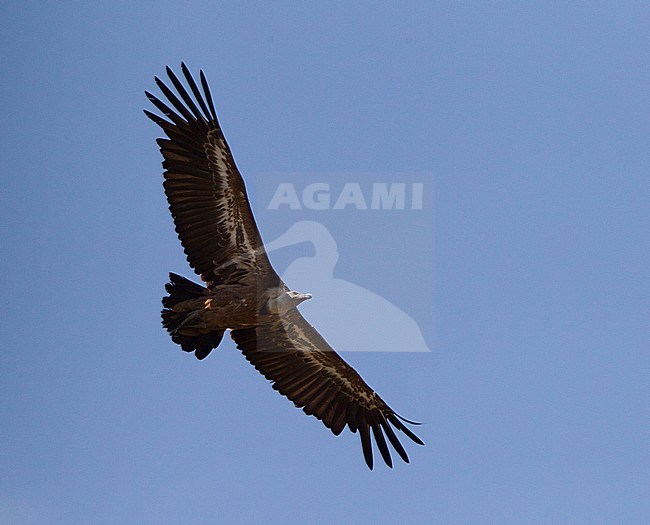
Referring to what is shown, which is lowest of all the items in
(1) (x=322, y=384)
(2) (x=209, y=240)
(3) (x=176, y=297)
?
(1) (x=322, y=384)

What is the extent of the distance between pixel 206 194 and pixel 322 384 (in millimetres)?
3561

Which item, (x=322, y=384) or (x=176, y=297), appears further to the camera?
(x=322, y=384)

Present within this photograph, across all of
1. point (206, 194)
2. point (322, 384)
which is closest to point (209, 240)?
point (206, 194)

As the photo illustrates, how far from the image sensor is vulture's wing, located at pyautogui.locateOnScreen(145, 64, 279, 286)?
46.8ft

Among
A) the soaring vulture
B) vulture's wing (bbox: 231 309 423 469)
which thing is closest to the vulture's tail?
the soaring vulture

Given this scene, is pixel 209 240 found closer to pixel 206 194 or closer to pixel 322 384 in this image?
pixel 206 194

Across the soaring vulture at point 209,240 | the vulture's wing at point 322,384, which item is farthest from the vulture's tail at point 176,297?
the vulture's wing at point 322,384

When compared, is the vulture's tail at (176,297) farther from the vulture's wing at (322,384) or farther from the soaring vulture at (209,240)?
the vulture's wing at (322,384)

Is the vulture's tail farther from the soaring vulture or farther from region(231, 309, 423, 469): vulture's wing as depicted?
region(231, 309, 423, 469): vulture's wing

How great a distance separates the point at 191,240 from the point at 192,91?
207 cm

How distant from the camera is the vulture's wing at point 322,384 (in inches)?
609

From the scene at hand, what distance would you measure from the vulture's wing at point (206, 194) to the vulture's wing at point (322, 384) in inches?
54.6

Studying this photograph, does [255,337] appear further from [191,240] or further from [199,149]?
[199,149]

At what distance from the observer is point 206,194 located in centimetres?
1438
